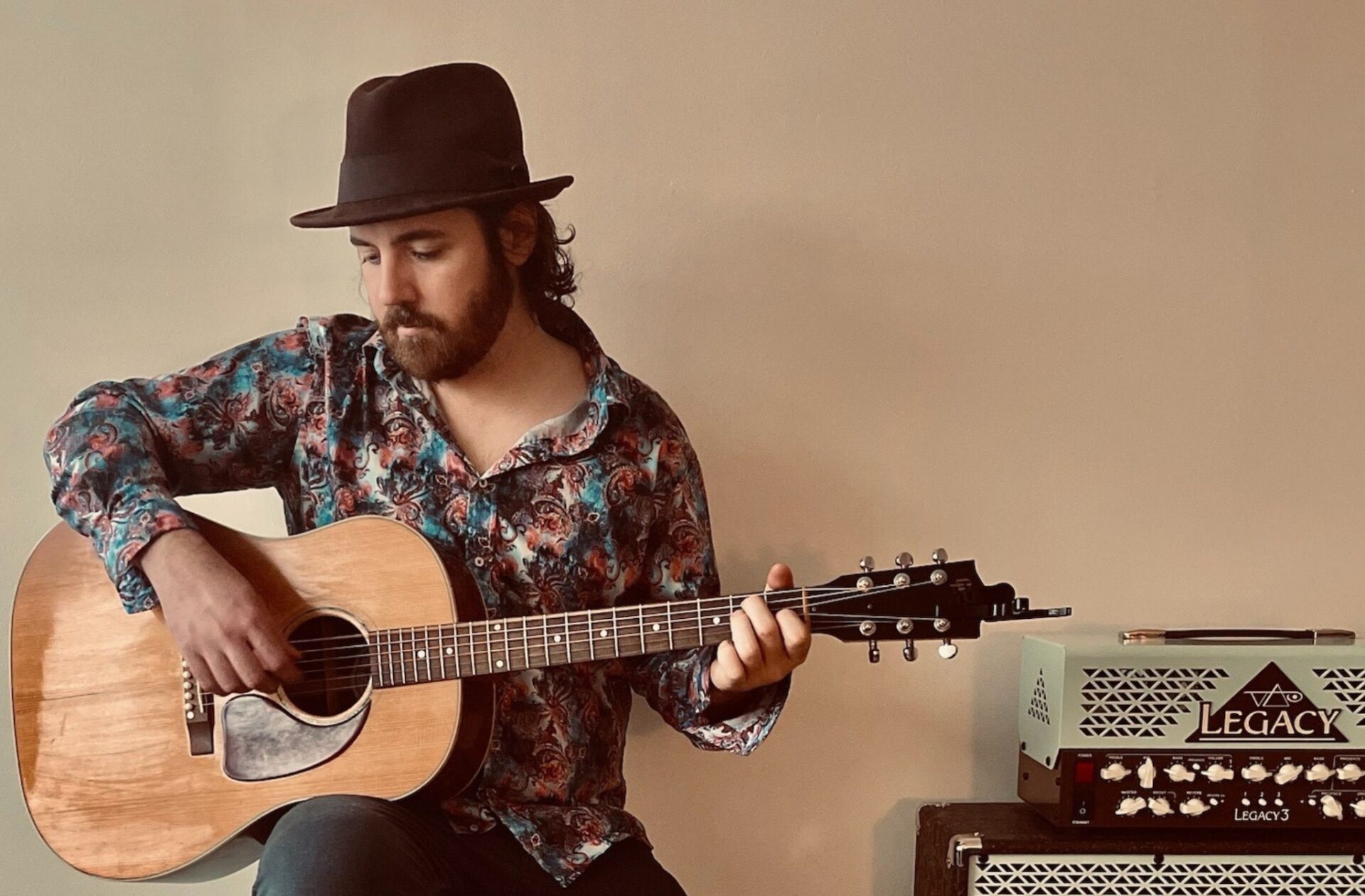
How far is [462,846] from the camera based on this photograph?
1.30m

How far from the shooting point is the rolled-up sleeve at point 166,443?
1334 mm

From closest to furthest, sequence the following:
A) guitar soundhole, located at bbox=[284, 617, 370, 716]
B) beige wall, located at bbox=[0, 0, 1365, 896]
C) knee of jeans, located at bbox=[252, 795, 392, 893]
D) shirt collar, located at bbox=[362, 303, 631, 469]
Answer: knee of jeans, located at bbox=[252, 795, 392, 893], guitar soundhole, located at bbox=[284, 617, 370, 716], shirt collar, located at bbox=[362, 303, 631, 469], beige wall, located at bbox=[0, 0, 1365, 896]

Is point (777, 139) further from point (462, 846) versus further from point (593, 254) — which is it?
point (462, 846)

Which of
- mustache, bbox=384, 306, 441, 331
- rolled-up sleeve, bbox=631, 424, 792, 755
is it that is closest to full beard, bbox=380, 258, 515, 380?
mustache, bbox=384, 306, 441, 331

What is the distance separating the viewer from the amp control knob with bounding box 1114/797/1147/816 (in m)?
1.48

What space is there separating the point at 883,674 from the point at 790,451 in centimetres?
35

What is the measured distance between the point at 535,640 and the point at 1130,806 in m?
0.76

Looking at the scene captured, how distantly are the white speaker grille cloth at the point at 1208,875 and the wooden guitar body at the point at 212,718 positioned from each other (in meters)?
0.75

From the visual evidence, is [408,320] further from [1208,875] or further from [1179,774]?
[1208,875]

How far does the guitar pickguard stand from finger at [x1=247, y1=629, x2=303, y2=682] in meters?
0.04

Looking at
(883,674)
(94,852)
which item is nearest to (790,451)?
(883,674)

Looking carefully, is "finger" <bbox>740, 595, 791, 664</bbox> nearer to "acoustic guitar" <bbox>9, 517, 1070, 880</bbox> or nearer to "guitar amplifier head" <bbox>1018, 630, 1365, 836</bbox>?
"acoustic guitar" <bbox>9, 517, 1070, 880</bbox>

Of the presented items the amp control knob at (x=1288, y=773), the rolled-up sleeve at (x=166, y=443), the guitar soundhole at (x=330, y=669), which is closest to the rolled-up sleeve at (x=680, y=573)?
the guitar soundhole at (x=330, y=669)

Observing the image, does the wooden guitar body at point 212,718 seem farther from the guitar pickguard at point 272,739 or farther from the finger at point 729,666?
the finger at point 729,666
